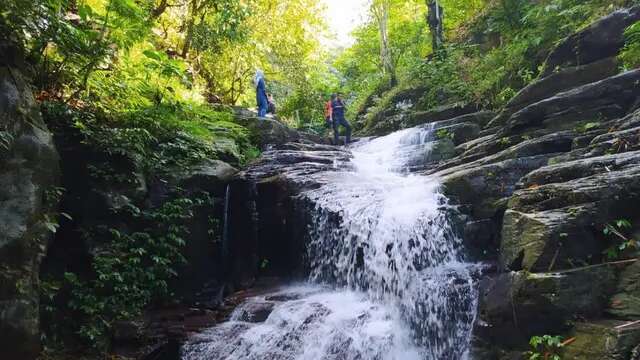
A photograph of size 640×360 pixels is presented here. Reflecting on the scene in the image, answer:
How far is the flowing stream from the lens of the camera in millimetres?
6074

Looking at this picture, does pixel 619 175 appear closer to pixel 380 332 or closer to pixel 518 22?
pixel 380 332

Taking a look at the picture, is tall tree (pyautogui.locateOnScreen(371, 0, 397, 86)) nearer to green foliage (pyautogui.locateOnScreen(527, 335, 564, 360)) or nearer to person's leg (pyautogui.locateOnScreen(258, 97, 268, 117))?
person's leg (pyautogui.locateOnScreen(258, 97, 268, 117))

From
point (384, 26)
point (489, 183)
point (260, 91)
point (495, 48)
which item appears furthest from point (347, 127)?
point (489, 183)

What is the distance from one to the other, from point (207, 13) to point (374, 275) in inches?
359

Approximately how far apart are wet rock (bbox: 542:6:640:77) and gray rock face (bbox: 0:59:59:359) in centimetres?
1027

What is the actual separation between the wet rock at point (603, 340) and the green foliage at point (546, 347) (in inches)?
3.3

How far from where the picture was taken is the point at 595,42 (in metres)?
9.45

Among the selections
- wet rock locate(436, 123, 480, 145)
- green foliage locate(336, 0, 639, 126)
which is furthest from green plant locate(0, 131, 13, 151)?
green foliage locate(336, 0, 639, 126)

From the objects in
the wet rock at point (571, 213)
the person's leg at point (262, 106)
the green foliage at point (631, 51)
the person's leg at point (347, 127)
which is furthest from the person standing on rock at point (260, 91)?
the wet rock at point (571, 213)

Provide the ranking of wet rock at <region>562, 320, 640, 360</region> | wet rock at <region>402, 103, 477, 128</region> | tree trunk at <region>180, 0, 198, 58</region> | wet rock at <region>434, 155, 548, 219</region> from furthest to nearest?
wet rock at <region>402, 103, 477, 128</region>
tree trunk at <region>180, 0, 198, 58</region>
wet rock at <region>434, 155, 548, 219</region>
wet rock at <region>562, 320, 640, 360</region>

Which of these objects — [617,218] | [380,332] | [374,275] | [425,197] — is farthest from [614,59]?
[380,332]

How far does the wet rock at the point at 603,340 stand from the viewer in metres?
3.81

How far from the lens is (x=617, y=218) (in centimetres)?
483

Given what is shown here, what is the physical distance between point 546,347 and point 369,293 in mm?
3297
